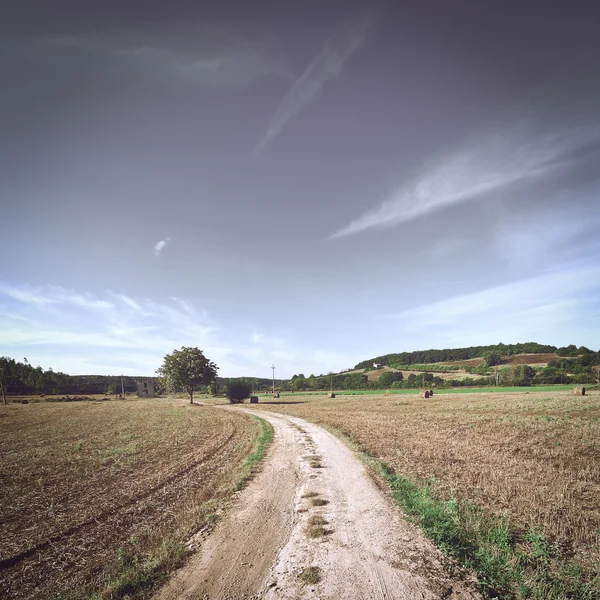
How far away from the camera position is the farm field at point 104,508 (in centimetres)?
661

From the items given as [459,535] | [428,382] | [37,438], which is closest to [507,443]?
[459,535]

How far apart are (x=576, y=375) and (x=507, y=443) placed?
376ft

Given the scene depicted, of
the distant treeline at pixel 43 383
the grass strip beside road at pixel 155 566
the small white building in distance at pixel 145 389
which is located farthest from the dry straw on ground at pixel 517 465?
the distant treeline at pixel 43 383

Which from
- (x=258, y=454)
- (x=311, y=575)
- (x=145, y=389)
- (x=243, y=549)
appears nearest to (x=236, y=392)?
(x=258, y=454)

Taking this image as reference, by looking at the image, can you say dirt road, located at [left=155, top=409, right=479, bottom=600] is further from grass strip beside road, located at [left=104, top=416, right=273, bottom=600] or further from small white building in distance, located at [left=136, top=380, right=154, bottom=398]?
small white building in distance, located at [left=136, top=380, right=154, bottom=398]

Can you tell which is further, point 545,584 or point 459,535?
point 459,535

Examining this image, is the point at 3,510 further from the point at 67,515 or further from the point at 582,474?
the point at 582,474

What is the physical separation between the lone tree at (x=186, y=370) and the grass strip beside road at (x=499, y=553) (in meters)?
58.5

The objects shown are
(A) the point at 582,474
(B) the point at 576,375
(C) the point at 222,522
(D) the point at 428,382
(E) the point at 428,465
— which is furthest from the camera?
(D) the point at 428,382

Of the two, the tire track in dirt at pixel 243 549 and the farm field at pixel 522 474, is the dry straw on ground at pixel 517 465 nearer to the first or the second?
the farm field at pixel 522 474

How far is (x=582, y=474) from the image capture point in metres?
11.9

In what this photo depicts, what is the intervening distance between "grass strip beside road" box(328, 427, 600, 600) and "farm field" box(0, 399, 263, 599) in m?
6.40

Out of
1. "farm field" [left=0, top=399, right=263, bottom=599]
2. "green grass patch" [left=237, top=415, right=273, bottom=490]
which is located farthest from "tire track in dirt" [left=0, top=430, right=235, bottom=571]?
"green grass patch" [left=237, top=415, right=273, bottom=490]

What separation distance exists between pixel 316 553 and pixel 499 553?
413 cm
